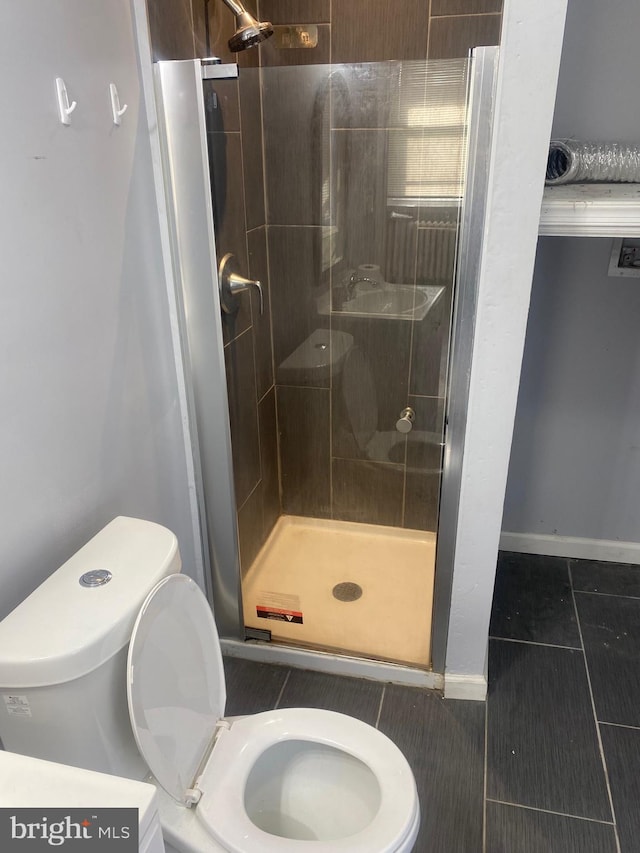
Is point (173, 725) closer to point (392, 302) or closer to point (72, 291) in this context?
point (72, 291)

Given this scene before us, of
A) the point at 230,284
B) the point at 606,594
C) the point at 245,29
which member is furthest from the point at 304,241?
the point at 606,594

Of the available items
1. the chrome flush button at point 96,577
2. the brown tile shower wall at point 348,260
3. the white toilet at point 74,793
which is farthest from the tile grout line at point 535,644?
the white toilet at point 74,793

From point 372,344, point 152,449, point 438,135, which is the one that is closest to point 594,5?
point 438,135

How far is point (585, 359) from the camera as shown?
2.10 meters

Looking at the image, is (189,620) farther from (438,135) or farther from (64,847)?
(438,135)

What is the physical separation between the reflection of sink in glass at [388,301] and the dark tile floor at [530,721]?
3.40ft

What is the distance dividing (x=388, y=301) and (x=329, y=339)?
0.24 m

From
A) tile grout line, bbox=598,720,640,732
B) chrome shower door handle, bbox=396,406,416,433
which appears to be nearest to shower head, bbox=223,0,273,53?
chrome shower door handle, bbox=396,406,416,433

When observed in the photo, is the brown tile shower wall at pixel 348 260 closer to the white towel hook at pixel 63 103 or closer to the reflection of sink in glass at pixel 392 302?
the reflection of sink in glass at pixel 392 302

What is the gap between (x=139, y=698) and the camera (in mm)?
1056

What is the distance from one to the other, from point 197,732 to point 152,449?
68 cm

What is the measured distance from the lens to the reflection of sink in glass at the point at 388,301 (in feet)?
6.70
